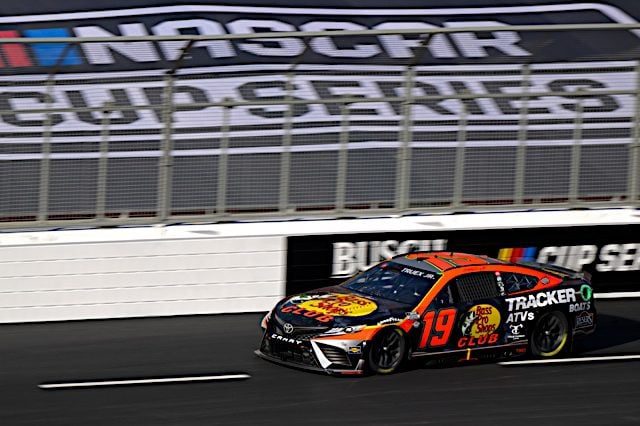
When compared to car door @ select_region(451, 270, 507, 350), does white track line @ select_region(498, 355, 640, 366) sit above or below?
below

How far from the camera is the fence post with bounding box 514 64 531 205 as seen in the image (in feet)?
51.3

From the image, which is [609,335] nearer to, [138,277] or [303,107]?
[303,107]

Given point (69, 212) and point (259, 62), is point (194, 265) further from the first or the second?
point (259, 62)

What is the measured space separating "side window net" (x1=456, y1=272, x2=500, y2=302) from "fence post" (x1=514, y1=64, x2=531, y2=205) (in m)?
3.93

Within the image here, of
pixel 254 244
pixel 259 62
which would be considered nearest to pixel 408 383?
pixel 254 244

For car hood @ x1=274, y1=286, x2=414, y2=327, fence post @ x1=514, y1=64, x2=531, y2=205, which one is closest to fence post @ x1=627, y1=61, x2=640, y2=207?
fence post @ x1=514, y1=64, x2=531, y2=205

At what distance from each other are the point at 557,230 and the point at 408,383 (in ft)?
18.9

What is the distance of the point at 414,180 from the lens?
15656 mm

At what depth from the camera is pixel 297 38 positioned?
15375 millimetres

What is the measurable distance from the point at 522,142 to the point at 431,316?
5.03m

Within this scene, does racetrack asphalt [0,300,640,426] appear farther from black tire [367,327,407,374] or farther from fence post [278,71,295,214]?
fence post [278,71,295,214]

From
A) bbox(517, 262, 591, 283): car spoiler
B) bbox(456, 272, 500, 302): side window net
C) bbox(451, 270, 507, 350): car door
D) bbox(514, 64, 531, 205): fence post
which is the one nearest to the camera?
bbox(451, 270, 507, 350): car door

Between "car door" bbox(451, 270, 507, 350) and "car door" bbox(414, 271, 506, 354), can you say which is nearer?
"car door" bbox(414, 271, 506, 354)

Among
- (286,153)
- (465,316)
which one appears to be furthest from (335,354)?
(286,153)
